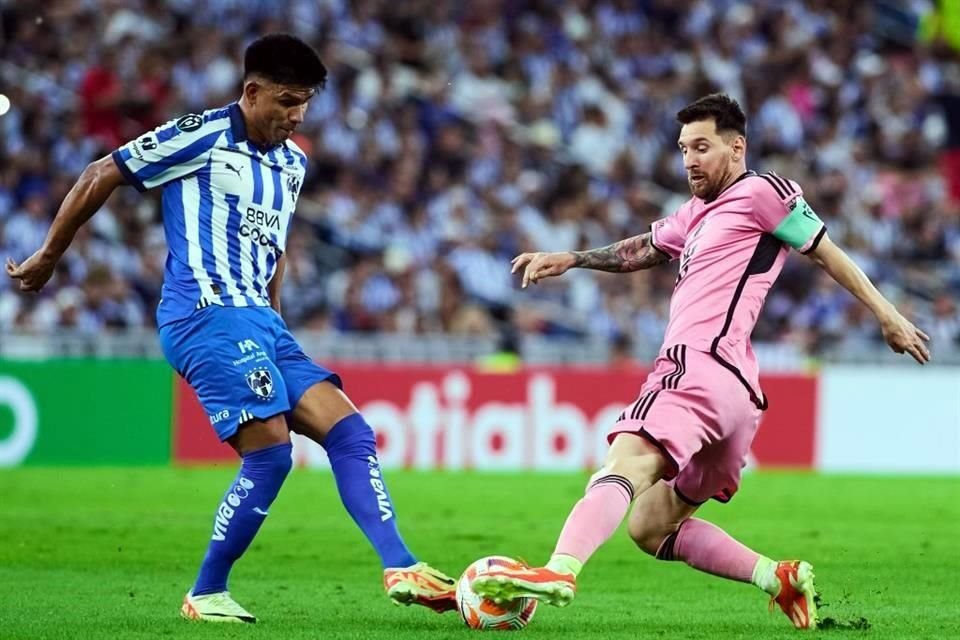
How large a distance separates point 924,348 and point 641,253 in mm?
1396

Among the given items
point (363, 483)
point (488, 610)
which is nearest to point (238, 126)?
point (363, 483)

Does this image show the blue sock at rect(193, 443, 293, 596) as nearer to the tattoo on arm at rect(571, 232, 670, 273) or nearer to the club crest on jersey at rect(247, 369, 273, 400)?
the club crest on jersey at rect(247, 369, 273, 400)

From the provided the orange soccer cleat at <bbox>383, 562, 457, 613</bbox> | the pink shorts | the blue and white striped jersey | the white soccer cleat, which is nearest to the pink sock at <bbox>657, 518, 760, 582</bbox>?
the pink shorts

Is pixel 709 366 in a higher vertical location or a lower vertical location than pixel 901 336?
lower

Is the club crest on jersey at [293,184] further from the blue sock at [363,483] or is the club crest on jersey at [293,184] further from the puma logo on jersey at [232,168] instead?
the blue sock at [363,483]

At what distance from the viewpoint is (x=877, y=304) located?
6289 mm

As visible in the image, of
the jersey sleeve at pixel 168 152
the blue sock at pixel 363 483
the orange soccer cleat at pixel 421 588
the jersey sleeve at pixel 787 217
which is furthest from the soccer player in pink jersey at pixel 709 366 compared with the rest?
the jersey sleeve at pixel 168 152

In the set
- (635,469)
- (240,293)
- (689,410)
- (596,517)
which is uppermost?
(240,293)

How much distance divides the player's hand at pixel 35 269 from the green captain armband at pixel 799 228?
2805mm

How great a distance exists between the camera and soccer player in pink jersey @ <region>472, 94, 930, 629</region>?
6.30m

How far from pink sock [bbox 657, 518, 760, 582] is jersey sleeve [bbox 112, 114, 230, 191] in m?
2.44

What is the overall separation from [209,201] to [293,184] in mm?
397

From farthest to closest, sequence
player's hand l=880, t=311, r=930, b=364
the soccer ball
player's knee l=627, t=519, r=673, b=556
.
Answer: player's knee l=627, t=519, r=673, b=556
the soccer ball
player's hand l=880, t=311, r=930, b=364

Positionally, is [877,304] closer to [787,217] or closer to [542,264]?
[787,217]
